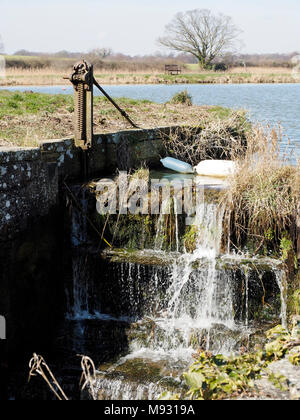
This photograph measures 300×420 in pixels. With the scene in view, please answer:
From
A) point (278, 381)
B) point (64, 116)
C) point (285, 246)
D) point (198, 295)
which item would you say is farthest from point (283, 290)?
point (64, 116)

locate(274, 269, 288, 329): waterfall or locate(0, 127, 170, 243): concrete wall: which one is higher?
locate(0, 127, 170, 243): concrete wall

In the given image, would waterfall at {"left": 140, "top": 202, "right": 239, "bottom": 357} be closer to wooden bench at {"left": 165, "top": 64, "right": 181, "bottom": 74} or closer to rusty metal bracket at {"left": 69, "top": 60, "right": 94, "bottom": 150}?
rusty metal bracket at {"left": 69, "top": 60, "right": 94, "bottom": 150}

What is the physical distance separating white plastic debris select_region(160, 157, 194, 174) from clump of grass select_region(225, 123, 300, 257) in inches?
99.5

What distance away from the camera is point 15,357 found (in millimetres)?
6328

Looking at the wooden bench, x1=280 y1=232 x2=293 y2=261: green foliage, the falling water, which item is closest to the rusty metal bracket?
the falling water

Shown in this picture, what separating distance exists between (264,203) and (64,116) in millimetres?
5118

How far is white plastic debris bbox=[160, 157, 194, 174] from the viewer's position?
32.4ft

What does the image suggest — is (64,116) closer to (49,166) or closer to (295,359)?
(49,166)

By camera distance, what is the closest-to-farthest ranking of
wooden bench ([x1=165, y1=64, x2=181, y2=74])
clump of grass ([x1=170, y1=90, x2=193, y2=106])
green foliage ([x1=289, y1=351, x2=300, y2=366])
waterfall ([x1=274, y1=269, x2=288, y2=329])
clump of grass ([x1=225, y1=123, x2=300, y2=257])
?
green foliage ([x1=289, y1=351, x2=300, y2=366])
waterfall ([x1=274, y1=269, x2=288, y2=329])
clump of grass ([x1=225, y1=123, x2=300, y2=257])
clump of grass ([x1=170, y1=90, x2=193, y2=106])
wooden bench ([x1=165, y1=64, x2=181, y2=74])

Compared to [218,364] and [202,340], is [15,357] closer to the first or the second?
[202,340]

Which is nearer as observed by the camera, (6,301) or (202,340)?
(6,301)
